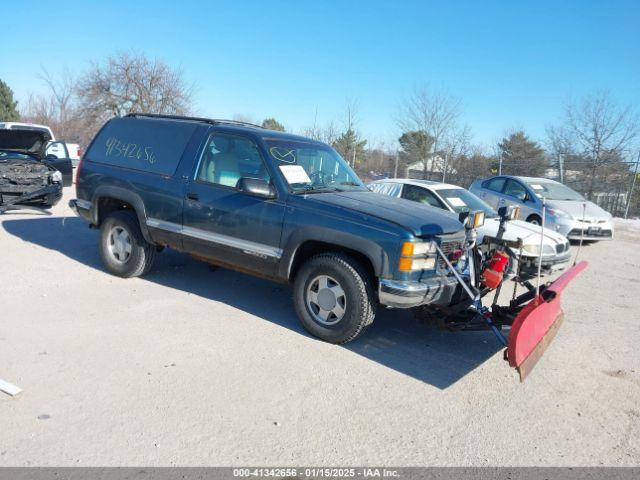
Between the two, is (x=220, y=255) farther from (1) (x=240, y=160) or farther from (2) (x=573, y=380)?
(2) (x=573, y=380)

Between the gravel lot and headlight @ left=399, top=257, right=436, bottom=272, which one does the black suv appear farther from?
the gravel lot

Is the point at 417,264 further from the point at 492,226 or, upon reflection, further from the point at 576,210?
the point at 576,210

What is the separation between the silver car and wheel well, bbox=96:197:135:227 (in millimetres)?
8544

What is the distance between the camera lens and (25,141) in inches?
421

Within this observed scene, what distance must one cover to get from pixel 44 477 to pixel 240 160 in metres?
3.32

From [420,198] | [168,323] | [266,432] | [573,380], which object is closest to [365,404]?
[266,432]

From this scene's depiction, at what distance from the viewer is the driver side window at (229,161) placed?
501cm

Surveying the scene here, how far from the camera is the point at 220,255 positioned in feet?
16.8

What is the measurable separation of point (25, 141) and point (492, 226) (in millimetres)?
9753

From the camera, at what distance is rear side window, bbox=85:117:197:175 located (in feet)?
18.1

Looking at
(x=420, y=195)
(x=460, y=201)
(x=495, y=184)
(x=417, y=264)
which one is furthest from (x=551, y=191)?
(x=417, y=264)

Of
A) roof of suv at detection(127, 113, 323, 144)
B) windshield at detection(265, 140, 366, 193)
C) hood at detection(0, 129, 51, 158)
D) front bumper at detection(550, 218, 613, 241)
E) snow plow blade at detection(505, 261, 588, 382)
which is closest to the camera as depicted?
snow plow blade at detection(505, 261, 588, 382)

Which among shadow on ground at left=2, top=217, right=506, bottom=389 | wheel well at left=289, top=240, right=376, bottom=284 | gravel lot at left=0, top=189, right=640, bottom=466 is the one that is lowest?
gravel lot at left=0, top=189, right=640, bottom=466

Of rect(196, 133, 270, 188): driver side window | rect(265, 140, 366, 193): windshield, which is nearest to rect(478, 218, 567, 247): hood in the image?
rect(265, 140, 366, 193): windshield
